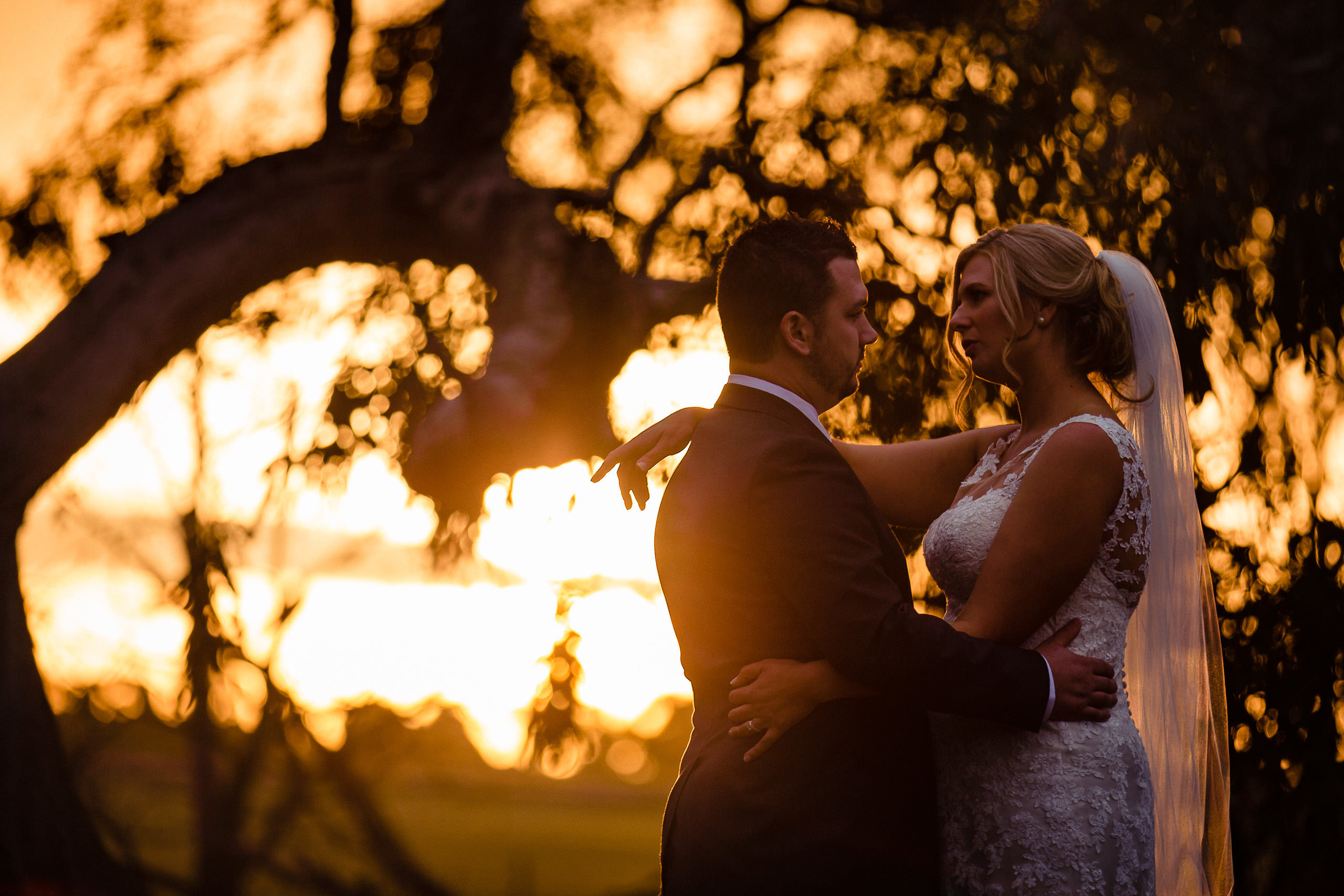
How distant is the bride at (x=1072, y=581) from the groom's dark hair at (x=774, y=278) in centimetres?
47

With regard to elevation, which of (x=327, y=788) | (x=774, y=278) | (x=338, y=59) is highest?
(x=338, y=59)

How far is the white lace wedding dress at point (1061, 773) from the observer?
2.35 metres

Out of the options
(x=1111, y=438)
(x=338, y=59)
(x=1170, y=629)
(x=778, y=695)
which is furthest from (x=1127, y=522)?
(x=338, y=59)

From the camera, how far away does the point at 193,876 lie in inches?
214

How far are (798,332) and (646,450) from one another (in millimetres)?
596

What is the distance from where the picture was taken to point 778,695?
2.01m

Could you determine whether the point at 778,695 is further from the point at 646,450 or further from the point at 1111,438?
the point at 1111,438

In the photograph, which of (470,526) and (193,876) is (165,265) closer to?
(470,526)

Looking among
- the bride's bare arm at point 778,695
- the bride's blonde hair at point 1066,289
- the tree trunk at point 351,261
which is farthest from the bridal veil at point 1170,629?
the tree trunk at point 351,261

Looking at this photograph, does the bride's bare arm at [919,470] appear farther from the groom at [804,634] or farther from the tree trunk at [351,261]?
the tree trunk at [351,261]

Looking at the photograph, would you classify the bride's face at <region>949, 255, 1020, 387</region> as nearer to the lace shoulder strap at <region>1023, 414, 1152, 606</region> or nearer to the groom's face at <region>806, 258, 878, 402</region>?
the lace shoulder strap at <region>1023, 414, 1152, 606</region>

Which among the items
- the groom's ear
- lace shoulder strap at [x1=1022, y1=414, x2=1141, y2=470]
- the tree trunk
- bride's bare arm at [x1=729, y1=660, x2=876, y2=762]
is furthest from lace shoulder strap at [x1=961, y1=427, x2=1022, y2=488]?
the tree trunk

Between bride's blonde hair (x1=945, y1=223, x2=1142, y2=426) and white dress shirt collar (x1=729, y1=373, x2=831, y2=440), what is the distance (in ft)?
2.15

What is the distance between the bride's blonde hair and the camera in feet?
8.55
